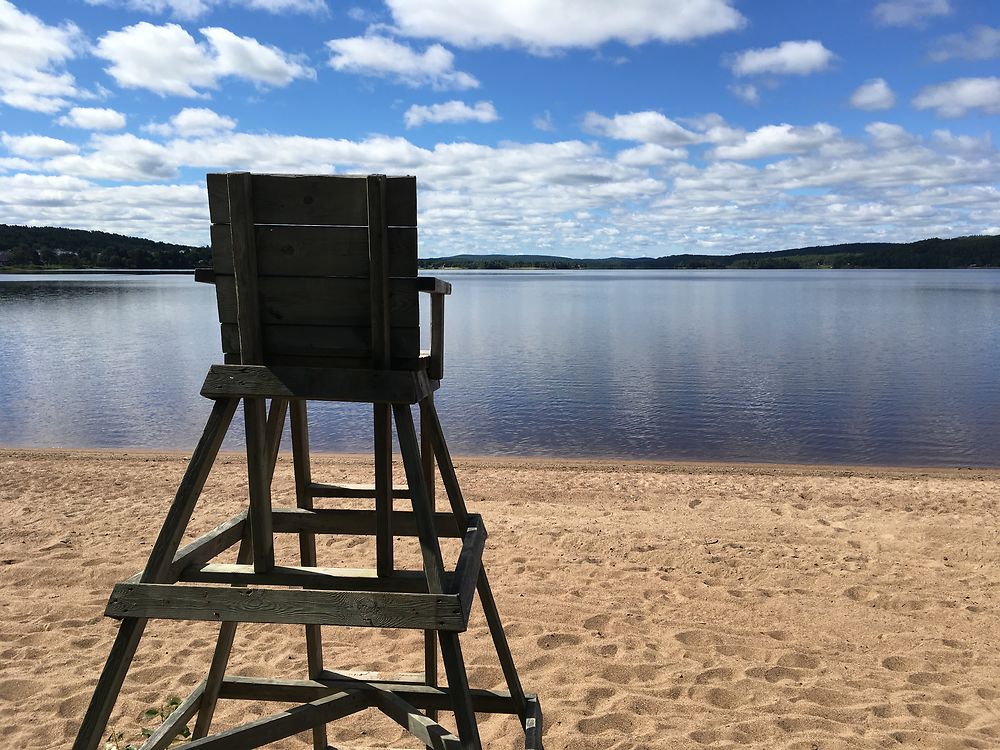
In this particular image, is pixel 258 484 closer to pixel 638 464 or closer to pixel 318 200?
pixel 318 200

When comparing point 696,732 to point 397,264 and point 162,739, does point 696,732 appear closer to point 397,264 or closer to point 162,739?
point 162,739

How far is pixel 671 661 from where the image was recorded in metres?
5.36

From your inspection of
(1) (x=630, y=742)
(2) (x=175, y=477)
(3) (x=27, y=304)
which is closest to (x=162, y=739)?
(1) (x=630, y=742)

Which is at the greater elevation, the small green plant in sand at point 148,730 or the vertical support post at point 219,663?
the vertical support post at point 219,663

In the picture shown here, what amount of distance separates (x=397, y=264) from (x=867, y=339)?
126 ft

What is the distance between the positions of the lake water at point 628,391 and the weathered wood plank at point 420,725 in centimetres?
1168

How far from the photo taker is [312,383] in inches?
117

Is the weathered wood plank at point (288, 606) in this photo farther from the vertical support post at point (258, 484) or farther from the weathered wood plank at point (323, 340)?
the weathered wood plank at point (323, 340)

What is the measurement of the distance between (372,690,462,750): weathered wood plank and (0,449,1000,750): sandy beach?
1.14m

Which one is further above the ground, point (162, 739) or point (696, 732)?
point (162, 739)

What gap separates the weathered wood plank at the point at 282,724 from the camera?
3229 mm

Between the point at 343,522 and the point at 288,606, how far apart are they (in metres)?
1.06

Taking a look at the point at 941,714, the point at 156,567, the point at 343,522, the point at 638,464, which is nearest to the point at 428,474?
the point at 343,522

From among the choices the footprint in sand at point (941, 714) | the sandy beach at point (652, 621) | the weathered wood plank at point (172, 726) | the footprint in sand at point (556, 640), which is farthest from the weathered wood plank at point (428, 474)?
the footprint in sand at point (941, 714)
